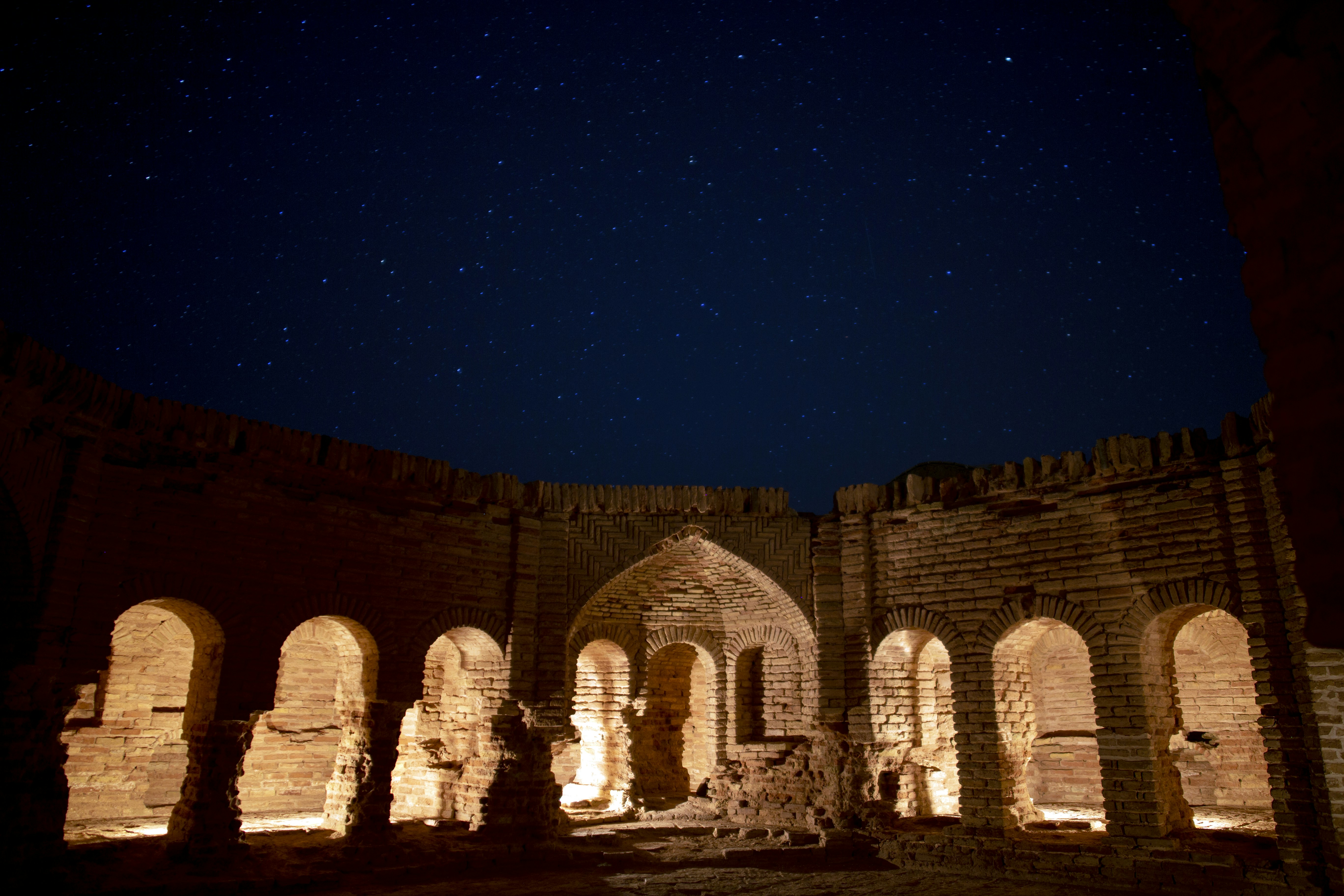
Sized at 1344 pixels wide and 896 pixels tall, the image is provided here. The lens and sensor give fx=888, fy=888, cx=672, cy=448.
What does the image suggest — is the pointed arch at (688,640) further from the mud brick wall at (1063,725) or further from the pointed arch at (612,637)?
the mud brick wall at (1063,725)

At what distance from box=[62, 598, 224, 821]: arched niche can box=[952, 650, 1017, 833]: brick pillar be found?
9672mm

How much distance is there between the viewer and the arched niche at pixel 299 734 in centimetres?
1272

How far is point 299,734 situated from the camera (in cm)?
1323

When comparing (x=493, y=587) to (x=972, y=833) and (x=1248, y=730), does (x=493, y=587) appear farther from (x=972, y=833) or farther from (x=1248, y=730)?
(x=1248, y=730)

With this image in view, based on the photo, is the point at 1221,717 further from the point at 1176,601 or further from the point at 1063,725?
the point at 1176,601

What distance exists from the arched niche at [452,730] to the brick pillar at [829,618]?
167 inches

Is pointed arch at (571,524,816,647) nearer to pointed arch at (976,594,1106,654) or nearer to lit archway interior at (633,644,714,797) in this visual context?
lit archway interior at (633,644,714,797)

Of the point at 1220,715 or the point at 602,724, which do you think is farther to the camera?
the point at 602,724

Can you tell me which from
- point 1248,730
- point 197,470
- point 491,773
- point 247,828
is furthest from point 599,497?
point 1248,730

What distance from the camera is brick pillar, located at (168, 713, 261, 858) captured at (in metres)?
9.11

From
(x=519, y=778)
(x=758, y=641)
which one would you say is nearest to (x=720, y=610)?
(x=758, y=641)

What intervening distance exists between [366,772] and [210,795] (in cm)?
171

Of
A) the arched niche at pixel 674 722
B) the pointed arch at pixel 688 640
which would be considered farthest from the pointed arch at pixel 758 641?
the arched niche at pixel 674 722

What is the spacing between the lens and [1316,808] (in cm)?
828
